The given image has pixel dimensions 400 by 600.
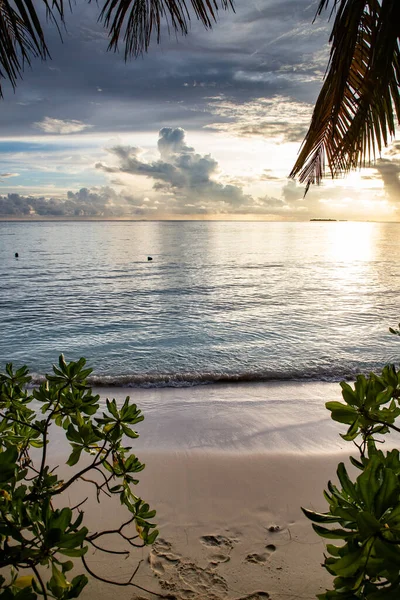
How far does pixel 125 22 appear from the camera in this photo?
3.91 meters

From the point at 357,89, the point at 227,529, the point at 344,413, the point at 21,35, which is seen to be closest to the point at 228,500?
the point at 227,529

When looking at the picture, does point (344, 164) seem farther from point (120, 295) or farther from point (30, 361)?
point (120, 295)

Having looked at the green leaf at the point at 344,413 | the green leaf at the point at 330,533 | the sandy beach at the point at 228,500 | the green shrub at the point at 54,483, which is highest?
the green leaf at the point at 344,413

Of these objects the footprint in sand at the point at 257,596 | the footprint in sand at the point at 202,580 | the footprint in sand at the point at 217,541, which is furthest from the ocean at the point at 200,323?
the footprint in sand at the point at 257,596

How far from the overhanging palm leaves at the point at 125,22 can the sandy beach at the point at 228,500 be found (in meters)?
3.53

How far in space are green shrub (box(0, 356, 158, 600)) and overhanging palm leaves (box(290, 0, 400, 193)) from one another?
243cm

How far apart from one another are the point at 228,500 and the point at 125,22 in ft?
14.5

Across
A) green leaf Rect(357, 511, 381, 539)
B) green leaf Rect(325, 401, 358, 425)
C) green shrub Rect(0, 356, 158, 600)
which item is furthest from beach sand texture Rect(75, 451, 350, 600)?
green leaf Rect(357, 511, 381, 539)

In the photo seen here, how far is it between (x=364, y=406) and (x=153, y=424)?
4.26 meters

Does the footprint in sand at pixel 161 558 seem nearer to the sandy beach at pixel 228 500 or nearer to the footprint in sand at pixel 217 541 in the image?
the sandy beach at pixel 228 500

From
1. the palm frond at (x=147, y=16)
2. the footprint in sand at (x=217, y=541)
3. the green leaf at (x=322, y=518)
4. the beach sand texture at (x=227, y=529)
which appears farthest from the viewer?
the palm frond at (x=147, y=16)

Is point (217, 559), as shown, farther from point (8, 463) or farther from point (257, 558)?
point (8, 463)

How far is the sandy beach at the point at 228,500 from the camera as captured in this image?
2.51m

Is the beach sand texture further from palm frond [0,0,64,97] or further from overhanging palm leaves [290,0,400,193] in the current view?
palm frond [0,0,64,97]
